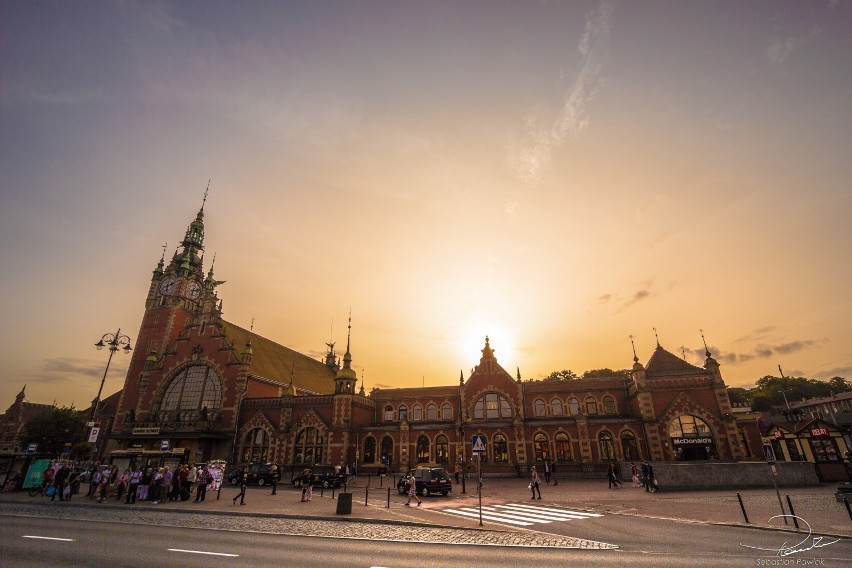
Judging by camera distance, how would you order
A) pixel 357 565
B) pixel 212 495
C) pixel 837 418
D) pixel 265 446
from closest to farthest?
pixel 357 565, pixel 212 495, pixel 265 446, pixel 837 418

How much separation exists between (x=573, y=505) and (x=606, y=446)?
2054 cm

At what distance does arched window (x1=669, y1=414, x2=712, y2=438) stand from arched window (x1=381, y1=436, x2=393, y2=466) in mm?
26080

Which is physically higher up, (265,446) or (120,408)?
(120,408)

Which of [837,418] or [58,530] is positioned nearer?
[58,530]

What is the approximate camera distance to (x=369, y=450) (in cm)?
4303

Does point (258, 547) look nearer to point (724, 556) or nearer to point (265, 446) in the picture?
point (724, 556)

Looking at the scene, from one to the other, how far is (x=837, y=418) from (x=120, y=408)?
10774 cm

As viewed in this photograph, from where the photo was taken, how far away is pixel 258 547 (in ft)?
39.4

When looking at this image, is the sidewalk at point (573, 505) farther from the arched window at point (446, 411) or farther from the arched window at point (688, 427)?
the arched window at point (446, 411)

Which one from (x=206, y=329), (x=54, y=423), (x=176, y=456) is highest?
(x=206, y=329)

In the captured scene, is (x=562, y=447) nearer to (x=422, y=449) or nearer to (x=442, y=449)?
(x=442, y=449)

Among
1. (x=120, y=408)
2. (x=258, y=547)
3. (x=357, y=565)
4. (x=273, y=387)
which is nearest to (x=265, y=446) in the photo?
(x=273, y=387)
